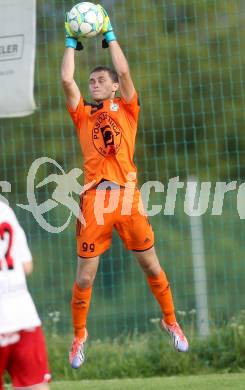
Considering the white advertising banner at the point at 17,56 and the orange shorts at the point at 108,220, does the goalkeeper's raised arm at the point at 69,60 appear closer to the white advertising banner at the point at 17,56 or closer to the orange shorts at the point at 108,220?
the orange shorts at the point at 108,220

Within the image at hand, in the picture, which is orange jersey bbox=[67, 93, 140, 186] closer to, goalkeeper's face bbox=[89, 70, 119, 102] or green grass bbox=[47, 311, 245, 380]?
goalkeeper's face bbox=[89, 70, 119, 102]

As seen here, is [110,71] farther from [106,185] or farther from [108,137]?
[106,185]

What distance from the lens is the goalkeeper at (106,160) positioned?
7613 millimetres

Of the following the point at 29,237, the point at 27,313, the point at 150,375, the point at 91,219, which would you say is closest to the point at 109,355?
→ the point at 150,375

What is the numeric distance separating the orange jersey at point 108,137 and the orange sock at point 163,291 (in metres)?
0.74

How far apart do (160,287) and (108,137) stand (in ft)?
3.84

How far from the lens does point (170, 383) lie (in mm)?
8422

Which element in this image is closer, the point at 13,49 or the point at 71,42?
the point at 71,42

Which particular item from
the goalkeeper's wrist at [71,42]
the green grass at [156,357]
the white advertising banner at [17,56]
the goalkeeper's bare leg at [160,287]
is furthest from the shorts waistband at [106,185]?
the green grass at [156,357]

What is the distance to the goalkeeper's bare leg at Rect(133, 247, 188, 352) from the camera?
782 cm

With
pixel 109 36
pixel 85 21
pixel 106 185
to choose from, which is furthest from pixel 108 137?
pixel 85 21

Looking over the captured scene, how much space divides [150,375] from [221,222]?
1433mm

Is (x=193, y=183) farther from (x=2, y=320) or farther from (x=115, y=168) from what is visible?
(x=2, y=320)

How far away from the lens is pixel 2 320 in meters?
5.09
